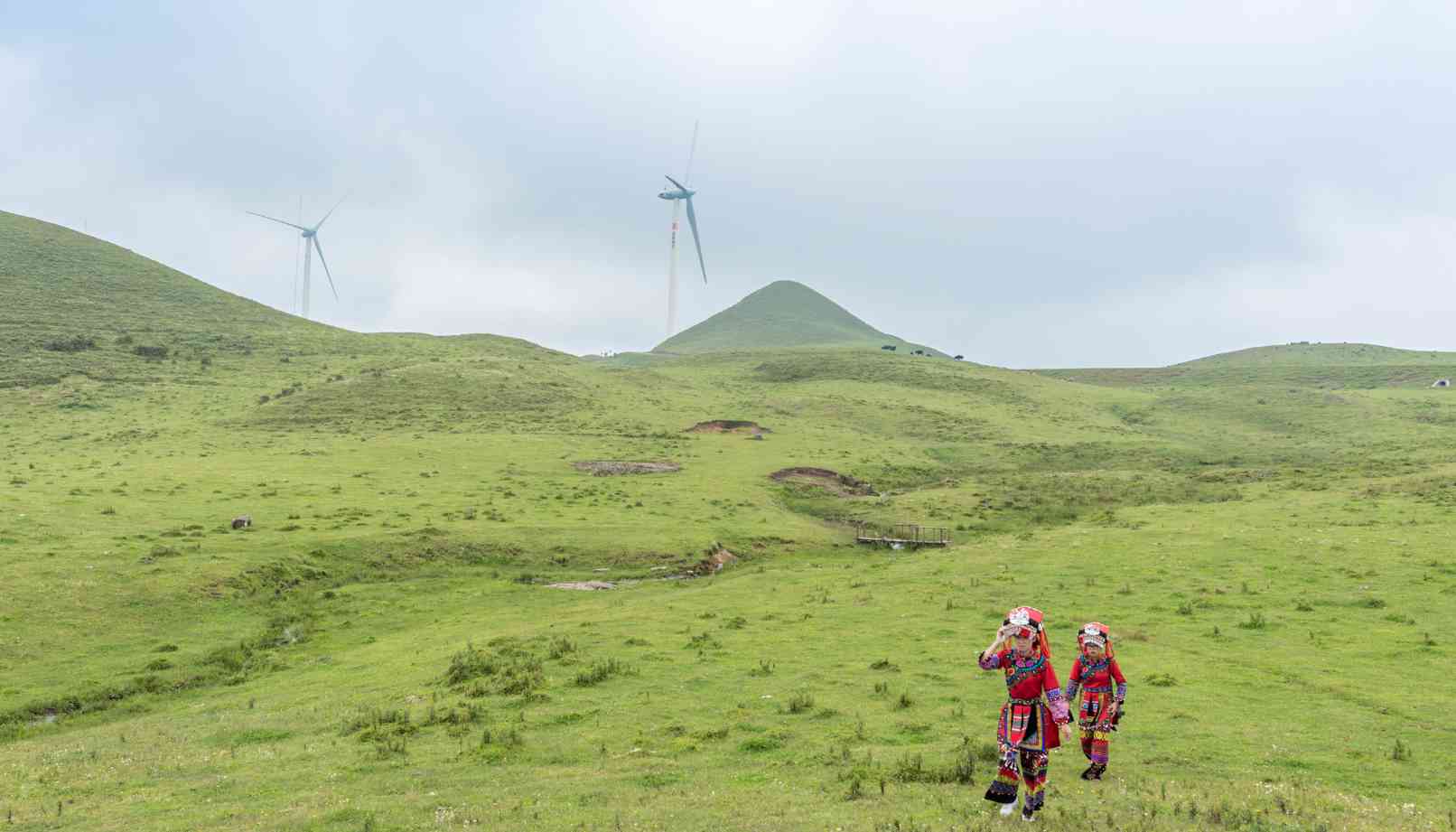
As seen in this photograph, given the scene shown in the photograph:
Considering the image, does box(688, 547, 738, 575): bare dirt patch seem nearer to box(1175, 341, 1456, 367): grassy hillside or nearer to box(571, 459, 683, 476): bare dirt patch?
box(571, 459, 683, 476): bare dirt patch

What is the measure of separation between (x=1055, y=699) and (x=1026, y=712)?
1.59 feet

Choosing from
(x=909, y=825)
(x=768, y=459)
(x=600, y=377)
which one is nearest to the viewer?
(x=909, y=825)

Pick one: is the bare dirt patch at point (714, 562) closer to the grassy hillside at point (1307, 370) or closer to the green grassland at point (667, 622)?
the green grassland at point (667, 622)

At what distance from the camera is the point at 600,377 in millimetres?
131875

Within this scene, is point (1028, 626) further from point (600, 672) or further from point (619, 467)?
point (619, 467)

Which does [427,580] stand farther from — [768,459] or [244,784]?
[768,459]

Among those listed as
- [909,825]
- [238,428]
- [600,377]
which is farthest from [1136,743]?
[600,377]

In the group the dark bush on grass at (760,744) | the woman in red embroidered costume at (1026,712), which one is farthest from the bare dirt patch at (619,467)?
the woman in red embroidered costume at (1026,712)

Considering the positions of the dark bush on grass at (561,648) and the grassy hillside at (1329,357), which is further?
the grassy hillside at (1329,357)

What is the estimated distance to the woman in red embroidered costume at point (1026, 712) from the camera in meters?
14.3

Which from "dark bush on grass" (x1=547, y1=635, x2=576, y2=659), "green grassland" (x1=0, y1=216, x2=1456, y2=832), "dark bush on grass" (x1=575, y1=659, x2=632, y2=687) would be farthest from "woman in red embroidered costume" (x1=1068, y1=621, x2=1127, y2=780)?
"dark bush on grass" (x1=547, y1=635, x2=576, y2=659)

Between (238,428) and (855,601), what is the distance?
70846mm

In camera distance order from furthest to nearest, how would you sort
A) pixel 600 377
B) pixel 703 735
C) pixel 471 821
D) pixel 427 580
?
pixel 600 377, pixel 427 580, pixel 703 735, pixel 471 821

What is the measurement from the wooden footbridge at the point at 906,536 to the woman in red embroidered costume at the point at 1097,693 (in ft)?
118
